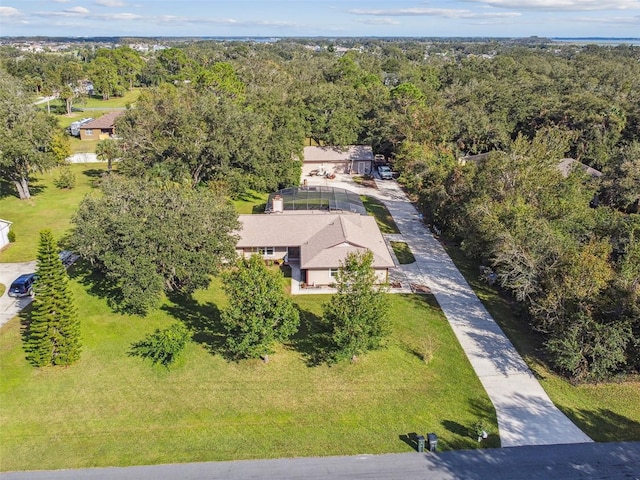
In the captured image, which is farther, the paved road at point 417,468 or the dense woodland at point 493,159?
the dense woodland at point 493,159

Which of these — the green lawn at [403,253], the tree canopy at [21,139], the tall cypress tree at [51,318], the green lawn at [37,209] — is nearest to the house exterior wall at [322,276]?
the green lawn at [403,253]

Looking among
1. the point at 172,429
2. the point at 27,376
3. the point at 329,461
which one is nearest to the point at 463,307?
the point at 329,461

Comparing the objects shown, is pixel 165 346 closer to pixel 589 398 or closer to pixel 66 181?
pixel 589 398

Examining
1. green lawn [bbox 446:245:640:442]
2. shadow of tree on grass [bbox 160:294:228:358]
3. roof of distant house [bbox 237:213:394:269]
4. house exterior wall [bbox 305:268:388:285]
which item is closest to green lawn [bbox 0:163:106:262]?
shadow of tree on grass [bbox 160:294:228:358]

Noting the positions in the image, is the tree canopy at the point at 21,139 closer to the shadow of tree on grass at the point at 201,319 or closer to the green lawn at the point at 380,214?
the shadow of tree on grass at the point at 201,319

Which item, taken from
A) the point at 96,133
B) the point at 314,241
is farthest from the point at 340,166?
the point at 96,133

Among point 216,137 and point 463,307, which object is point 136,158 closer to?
point 216,137

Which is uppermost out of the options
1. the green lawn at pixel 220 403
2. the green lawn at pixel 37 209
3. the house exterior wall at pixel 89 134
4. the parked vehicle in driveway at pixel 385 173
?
the house exterior wall at pixel 89 134
